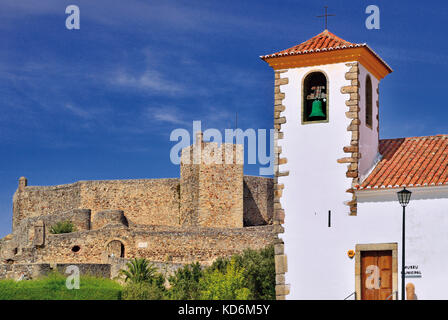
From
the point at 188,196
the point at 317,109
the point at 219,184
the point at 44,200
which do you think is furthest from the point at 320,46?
the point at 44,200

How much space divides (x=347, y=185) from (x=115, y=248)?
21375 mm

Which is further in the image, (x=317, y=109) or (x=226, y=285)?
(x=226, y=285)

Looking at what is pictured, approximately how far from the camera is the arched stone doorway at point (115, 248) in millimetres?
40656

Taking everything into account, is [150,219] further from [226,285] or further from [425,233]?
[425,233]

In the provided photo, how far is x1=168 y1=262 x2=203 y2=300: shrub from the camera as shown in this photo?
102 feet

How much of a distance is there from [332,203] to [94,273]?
1648 cm

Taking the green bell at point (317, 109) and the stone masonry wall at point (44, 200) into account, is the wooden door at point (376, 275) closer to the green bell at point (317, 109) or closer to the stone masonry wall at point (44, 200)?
the green bell at point (317, 109)

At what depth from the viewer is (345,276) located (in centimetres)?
2100

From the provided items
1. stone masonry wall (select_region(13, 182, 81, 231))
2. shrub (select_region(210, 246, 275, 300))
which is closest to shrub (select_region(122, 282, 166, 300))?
shrub (select_region(210, 246, 275, 300))

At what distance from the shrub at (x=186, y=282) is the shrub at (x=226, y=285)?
407mm

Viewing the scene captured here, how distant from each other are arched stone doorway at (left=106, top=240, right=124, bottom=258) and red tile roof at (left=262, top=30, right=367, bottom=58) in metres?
20.3

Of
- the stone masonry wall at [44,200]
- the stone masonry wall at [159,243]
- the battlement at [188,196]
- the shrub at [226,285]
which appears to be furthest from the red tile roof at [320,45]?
the stone masonry wall at [44,200]

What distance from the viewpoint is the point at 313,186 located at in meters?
21.7
